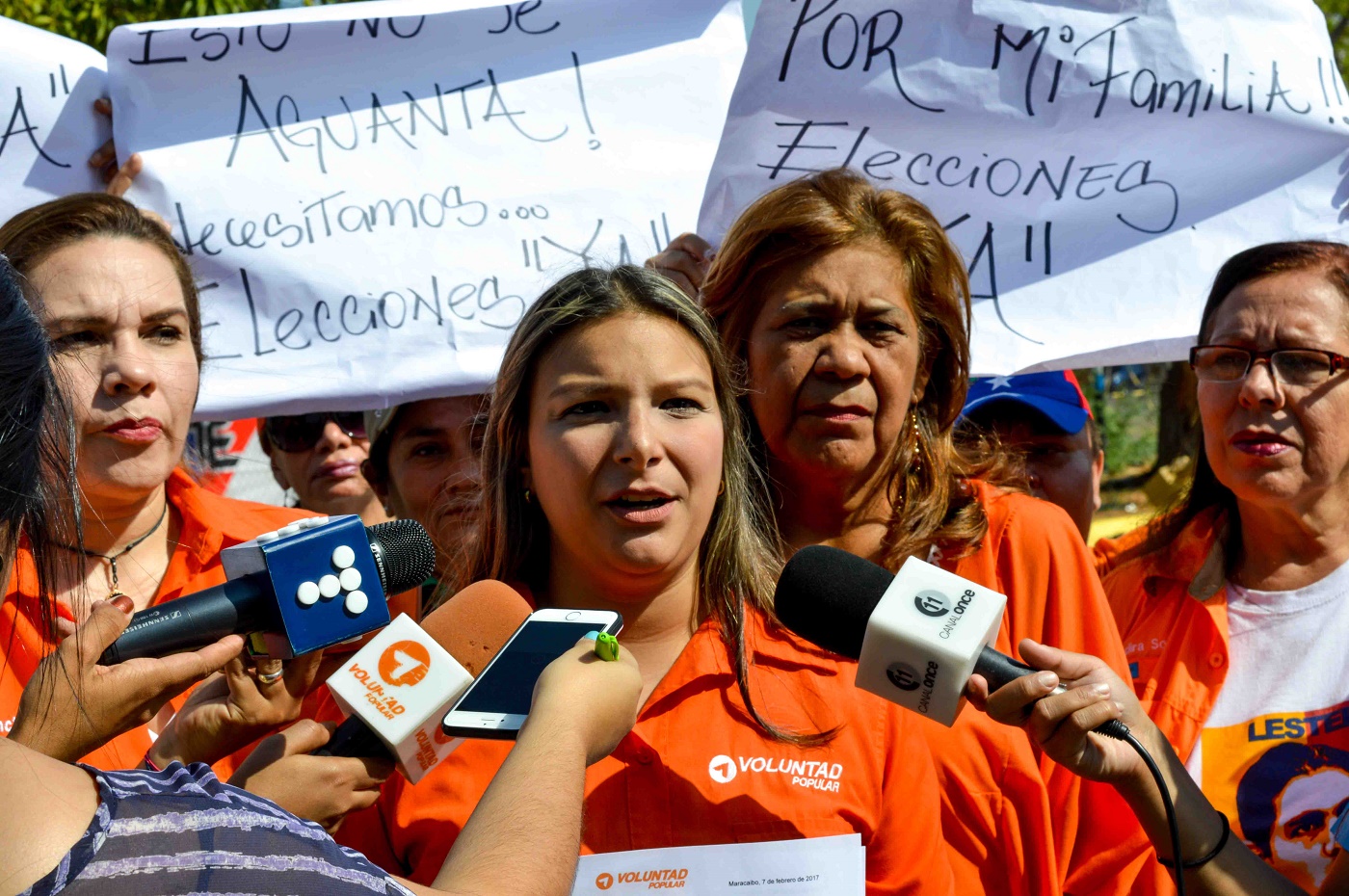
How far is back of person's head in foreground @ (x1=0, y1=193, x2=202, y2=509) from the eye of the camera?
119 inches

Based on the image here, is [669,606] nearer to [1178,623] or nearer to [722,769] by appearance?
[722,769]

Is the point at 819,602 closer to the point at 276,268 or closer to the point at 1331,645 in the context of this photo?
the point at 1331,645

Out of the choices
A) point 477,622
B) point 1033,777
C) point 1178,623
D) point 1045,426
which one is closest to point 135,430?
point 477,622

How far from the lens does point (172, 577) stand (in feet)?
10.6

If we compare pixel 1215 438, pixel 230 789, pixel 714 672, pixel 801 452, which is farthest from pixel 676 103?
pixel 230 789

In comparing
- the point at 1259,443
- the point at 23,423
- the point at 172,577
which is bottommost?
the point at 172,577

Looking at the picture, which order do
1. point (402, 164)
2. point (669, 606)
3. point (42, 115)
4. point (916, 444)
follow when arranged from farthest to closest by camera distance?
point (402, 164) < point (42, 115) < point (916, 444) < point (669, 606)

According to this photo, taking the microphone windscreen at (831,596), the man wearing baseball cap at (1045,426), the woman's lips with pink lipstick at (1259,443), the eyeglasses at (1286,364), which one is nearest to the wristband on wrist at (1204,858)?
the microphone windscreen at (831,596)

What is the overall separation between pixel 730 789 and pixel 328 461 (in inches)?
118

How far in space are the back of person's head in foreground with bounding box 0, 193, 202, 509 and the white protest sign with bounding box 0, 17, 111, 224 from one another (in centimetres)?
74

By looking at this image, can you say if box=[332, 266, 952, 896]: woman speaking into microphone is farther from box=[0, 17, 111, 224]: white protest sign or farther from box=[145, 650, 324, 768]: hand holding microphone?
box=[0, 17, 111, 224]: white protest sign

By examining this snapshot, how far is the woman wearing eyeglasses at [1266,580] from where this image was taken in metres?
2.98

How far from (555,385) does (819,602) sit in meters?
0.75

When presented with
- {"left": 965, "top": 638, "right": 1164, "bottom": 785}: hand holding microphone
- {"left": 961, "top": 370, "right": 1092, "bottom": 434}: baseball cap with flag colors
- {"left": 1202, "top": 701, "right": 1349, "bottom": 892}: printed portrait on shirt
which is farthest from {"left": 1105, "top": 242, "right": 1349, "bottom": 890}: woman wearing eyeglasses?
{"left": 961, "top": 370, "right": 1092, "bottom": 434}: baseball cap with flag colors
